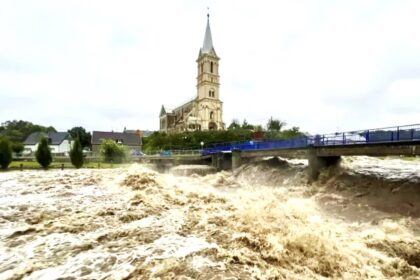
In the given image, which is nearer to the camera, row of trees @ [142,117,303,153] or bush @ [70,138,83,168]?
bush @ [70,138,83,168]

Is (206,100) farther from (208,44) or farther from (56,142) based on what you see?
(56,142)

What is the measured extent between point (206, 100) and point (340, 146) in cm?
7910

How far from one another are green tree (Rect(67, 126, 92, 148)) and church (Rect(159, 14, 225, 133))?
30007 mm

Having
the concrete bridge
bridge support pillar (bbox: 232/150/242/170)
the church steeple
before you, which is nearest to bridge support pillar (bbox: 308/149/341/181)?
the concrete bridge

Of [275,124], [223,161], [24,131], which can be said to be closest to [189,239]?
[223,161]


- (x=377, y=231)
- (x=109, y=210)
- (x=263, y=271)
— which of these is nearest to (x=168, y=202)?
(x=109, y=210)

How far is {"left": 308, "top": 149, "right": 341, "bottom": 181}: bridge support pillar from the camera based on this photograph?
24277 millimetres

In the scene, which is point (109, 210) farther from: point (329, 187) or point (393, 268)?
point (329, 187)

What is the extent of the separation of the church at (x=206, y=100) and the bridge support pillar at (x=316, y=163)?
7333cm

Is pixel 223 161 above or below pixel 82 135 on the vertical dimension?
below

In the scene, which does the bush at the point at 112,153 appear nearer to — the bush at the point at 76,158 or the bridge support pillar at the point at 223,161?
the bush at the point at 76,158

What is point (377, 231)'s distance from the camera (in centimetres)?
1108

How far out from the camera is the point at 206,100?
99.8 m

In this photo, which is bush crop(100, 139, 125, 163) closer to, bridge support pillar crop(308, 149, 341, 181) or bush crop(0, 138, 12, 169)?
bush crop(0, 138, 12, 169)
